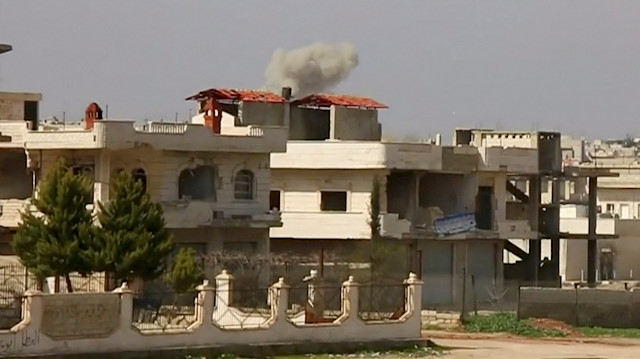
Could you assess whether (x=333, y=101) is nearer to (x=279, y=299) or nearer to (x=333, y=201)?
(x=333, y=201)

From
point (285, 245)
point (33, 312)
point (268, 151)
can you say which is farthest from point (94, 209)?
point (33, 312)

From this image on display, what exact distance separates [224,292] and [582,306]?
49.2 feet

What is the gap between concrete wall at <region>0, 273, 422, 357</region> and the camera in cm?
3672

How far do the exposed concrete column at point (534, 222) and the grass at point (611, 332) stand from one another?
1459cm

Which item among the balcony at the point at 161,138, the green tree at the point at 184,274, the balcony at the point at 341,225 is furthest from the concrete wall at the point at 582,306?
the green tree at the point at 184,274

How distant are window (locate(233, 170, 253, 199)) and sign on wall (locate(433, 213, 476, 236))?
26.1 feet

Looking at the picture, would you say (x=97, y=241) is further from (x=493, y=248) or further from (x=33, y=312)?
(x=493, y=248)

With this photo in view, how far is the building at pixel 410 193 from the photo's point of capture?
6150 centimetres

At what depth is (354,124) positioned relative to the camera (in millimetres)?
67938

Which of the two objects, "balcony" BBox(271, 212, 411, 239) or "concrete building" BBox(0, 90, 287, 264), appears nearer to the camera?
"concrete building" BBox(0, 90, 287, 264)

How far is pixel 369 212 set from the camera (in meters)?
61.3

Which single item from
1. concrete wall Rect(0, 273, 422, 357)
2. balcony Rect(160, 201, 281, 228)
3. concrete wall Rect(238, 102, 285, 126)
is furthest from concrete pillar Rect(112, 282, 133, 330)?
concrete wall Rect(238, 102, 285, 126)

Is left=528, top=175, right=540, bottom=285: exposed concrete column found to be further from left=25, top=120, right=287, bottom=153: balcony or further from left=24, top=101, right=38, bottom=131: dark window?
left=24, top=101, right=38, bottom=131: dark window

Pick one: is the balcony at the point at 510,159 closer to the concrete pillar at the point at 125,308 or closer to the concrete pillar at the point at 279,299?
the concrete pillar at the point at 279,299
